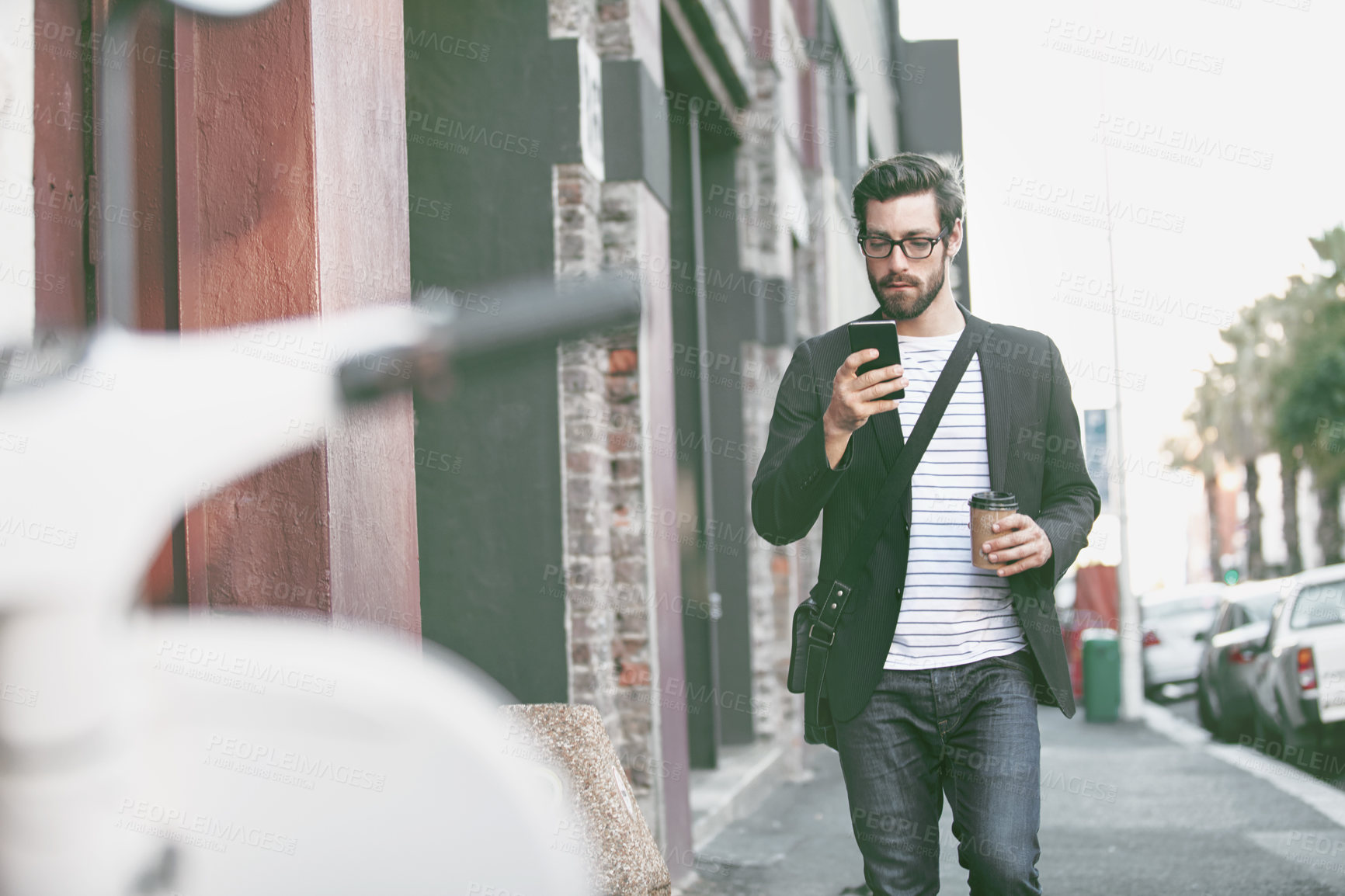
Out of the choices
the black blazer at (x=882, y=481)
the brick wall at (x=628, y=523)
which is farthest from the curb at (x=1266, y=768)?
the black blazer at (x=882, y=481)

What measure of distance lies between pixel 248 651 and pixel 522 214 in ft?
14.0

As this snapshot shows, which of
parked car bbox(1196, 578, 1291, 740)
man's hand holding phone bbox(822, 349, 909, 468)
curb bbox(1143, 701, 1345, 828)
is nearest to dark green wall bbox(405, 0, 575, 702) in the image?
man's hand holding phone bbox(822, 349, 909, 468)

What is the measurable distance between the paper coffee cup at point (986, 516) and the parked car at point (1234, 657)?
10.1 meters

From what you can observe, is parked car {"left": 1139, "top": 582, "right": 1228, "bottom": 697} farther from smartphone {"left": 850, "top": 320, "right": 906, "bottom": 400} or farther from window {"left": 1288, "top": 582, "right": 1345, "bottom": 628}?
smartphone {"left": 850, "top": 320, "right": 906, "bottom": 400}

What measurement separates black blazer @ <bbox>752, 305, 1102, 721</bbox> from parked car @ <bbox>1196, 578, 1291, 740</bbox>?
982cm

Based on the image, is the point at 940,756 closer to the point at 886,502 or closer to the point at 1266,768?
the point at 886,502

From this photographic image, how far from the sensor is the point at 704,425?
30.2 ft

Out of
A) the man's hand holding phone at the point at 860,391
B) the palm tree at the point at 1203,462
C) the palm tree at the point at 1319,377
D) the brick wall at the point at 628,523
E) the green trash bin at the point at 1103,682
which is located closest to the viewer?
the man's hand holding phone at the point at 860,391

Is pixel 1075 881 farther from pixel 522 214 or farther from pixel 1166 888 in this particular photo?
pixel 522 214

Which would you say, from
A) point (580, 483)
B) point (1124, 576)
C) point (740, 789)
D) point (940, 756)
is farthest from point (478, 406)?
point (1124, 576)

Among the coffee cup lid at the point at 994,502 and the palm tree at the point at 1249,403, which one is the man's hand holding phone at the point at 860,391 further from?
the palm tree at the point at 1249,403

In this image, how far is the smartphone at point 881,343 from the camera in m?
2.71

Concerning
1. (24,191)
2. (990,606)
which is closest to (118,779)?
(24,191)

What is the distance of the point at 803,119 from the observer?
12336 millimetres
